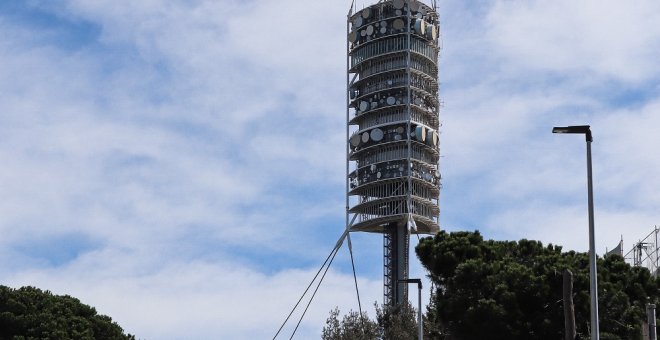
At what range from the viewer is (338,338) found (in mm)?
90000

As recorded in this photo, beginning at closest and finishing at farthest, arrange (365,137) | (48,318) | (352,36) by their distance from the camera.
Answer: (48,318) < (365,137) < (352,36)

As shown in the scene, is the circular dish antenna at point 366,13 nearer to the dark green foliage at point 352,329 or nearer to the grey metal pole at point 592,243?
the dark green foliage at point 352,329

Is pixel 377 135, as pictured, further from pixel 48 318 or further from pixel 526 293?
pixel 526 293

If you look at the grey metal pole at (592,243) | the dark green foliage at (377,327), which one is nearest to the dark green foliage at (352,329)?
the dark green foliage at (377,327)

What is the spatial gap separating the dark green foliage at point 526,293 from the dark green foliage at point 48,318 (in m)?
33.4

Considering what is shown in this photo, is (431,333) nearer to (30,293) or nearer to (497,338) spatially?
(497,338)

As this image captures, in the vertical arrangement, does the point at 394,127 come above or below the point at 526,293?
above

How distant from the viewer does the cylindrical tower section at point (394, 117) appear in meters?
116

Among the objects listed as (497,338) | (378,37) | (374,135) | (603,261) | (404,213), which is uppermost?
(378,37)

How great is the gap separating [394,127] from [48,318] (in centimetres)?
3843

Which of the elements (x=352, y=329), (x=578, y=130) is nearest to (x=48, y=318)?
(x=352, y=329)

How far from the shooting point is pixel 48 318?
9138 centimetres

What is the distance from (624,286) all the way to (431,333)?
1345 cm

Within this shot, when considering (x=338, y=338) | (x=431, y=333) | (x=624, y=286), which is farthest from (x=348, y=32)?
(x=624, y=286)
